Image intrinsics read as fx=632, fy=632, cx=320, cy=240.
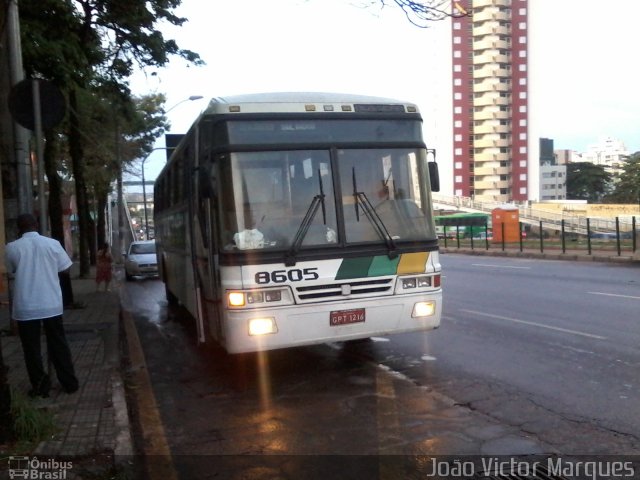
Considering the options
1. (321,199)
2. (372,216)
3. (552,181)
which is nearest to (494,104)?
(552,181)

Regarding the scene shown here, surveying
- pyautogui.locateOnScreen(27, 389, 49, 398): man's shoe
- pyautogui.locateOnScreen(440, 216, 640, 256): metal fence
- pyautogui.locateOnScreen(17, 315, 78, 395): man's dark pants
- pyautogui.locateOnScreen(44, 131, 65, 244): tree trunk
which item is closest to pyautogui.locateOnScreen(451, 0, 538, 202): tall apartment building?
pyautogui.locateOnScreen(440, 216, 640, 256): metal fence

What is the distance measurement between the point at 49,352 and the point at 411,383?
363cm

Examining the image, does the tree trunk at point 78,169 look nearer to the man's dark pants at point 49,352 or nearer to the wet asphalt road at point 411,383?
the wet asphalt road at point 411,383

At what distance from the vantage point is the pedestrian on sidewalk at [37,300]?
5781 millimetres

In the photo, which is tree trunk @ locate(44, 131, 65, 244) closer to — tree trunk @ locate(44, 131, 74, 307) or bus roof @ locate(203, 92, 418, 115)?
tree trunk @ locate(44, 131, 74, 307)

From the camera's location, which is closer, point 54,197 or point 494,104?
point 54,197

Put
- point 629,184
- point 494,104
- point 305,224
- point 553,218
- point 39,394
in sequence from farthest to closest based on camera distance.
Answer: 1. point 494,104
2. point 629,184
3. point 553,218
4. point 305,224
5. point 39,394

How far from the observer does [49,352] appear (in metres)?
6.04

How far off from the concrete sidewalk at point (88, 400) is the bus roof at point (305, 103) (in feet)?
9.98

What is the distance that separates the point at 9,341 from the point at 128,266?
1494 cm

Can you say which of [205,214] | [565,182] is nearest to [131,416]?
[205,214]

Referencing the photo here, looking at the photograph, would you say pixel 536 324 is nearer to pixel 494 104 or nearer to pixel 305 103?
pixel 305 103

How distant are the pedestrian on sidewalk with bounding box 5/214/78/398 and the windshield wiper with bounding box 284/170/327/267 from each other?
2198mm

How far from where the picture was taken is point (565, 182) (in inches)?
4203
